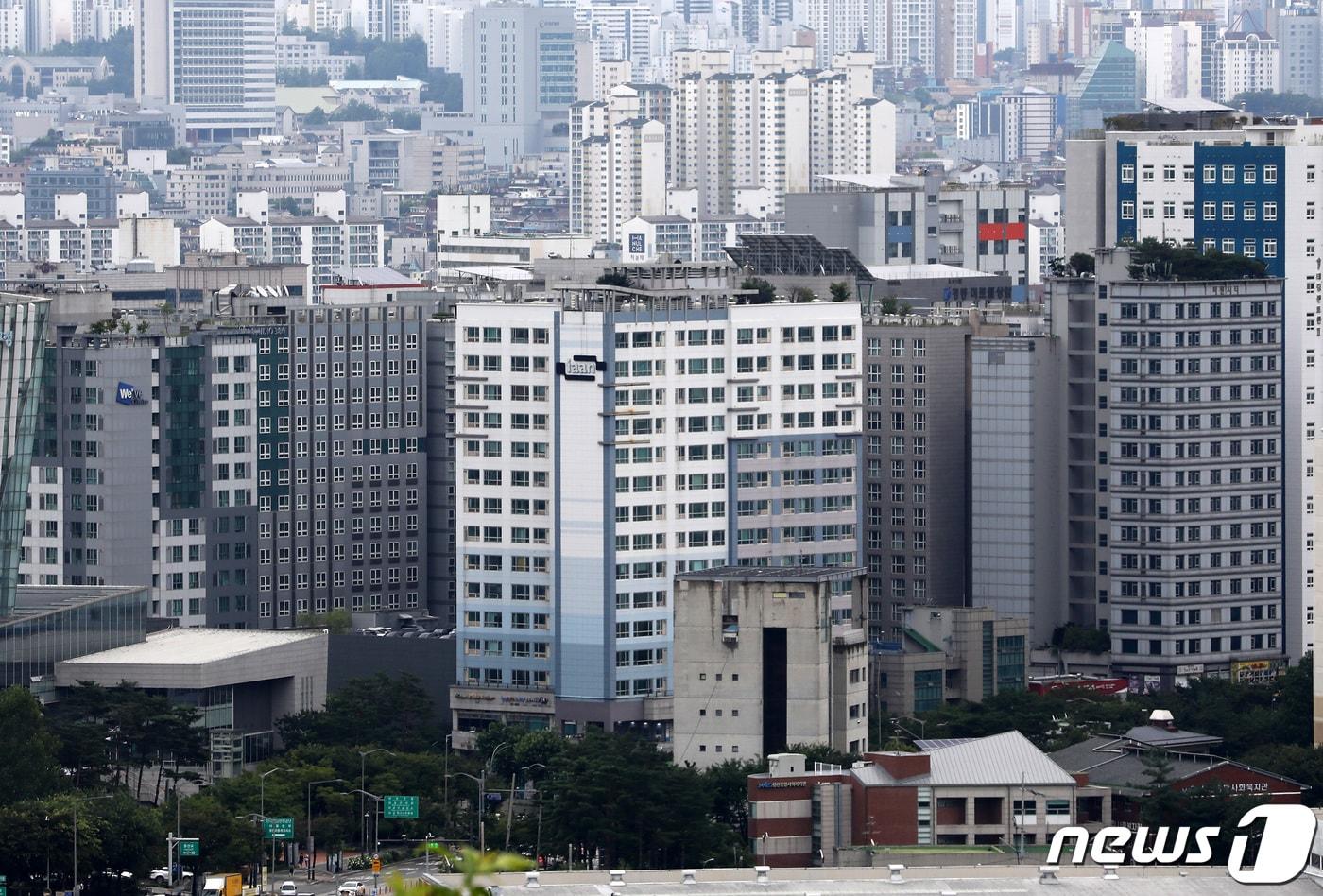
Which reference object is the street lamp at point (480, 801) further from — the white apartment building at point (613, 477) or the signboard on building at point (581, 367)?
the signboard on building at point (581, 367)

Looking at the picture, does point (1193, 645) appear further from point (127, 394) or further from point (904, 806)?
point (904, 806)

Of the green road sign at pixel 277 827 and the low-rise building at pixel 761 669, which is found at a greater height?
the low-rise building at pixel 761 669

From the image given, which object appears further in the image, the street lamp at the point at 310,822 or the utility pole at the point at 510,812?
the street lamp at the point at 310,822

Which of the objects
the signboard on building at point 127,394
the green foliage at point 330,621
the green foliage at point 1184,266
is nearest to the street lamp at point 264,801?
the green foliage at point 330,621

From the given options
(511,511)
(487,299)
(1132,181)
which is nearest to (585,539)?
(511,511)

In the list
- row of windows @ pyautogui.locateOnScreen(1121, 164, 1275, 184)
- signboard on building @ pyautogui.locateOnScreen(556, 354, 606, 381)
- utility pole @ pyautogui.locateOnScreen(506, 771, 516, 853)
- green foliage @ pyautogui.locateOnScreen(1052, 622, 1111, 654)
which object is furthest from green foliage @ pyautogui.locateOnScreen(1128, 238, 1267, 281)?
utility pole @ pyautogui.locateOnScreen(506, 771, 516, 853)

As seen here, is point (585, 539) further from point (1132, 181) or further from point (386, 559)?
point (1132, 181)
